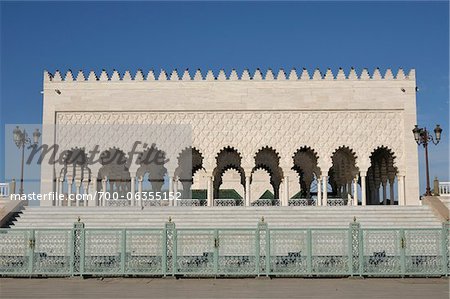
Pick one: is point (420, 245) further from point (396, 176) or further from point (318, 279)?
point (396, 176)

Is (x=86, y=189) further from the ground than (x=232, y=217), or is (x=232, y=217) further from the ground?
(x=86, y=189)

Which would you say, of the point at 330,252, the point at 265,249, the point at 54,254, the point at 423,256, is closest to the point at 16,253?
the point at 54,254

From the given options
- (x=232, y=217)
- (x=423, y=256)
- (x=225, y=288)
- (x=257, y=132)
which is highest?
(x=257, y=132)

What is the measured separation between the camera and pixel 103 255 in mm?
7707

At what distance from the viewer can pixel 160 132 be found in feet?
56.9

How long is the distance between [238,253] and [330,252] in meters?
1.18

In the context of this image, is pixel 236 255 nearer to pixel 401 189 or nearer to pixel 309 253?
pixel 309 253

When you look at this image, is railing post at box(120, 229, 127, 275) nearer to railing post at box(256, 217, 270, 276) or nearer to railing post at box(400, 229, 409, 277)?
railing post at box(256, 217, 270, 276)

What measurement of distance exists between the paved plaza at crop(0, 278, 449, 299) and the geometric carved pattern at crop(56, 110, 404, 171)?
972cm

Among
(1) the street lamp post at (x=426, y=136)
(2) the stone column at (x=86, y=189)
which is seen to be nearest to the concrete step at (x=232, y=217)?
(1) the street lamp post at (x=426, y=136)

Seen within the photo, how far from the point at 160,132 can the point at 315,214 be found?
6.45m

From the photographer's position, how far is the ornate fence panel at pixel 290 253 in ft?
25.0

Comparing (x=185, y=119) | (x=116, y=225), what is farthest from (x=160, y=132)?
(x=116, y=225)

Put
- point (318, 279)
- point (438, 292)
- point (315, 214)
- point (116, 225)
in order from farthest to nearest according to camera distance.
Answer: point (315, 214) → point (116, 225) → point (318, 279) → point (438, 292)
